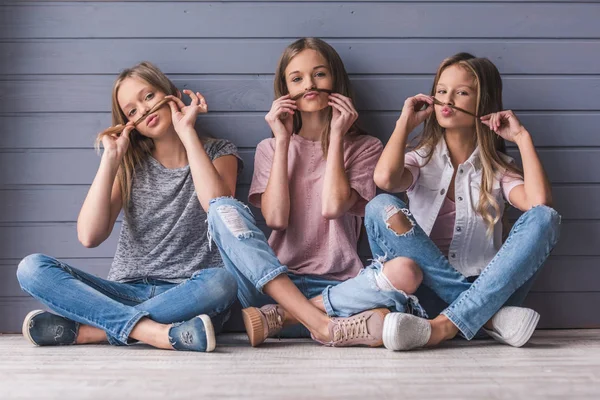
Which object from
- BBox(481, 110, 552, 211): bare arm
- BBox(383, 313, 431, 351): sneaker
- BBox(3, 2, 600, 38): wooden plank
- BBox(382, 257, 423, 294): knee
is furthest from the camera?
BBox(3, 2, 600, 38): wooden plank

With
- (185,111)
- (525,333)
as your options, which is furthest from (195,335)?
(525,333)

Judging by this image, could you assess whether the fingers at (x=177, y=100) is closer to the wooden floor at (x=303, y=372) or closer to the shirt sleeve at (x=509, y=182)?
the wooden floor at (x=303, y=372)

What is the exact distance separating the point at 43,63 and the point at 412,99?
47.1 inches

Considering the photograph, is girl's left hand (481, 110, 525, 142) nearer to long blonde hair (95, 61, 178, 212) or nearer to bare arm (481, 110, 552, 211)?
bare arm (481, 110, 552, 211)

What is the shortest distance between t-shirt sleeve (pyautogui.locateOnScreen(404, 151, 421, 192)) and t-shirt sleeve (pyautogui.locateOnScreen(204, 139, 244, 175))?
52 centimetres

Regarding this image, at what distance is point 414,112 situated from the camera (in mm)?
2297

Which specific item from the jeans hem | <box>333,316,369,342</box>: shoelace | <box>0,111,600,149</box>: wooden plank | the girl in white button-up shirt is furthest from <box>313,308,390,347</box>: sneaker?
<box>0,111,600,149</box>: wooden plank

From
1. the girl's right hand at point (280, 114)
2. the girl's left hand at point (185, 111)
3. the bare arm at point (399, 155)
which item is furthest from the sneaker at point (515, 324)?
the girl's left hand at point (185, 111)

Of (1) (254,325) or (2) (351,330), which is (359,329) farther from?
(1) (254,325)

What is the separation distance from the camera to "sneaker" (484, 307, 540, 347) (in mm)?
1971

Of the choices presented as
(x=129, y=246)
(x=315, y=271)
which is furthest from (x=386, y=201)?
(x=129, y=246)

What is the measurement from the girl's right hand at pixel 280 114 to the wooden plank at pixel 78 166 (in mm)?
214

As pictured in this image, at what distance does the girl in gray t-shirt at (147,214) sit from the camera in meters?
2.06

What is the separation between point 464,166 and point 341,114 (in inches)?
16.0
